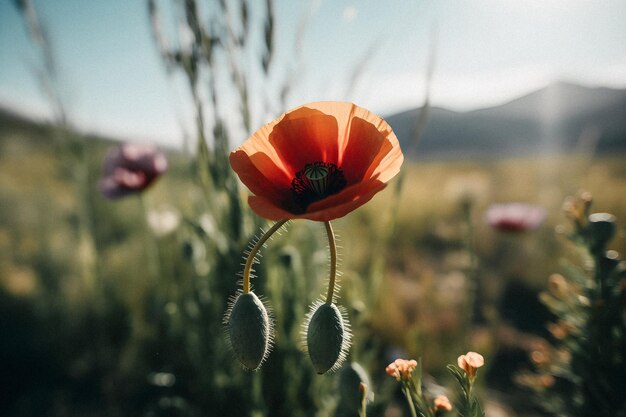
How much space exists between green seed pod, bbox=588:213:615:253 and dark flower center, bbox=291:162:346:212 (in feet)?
2.08

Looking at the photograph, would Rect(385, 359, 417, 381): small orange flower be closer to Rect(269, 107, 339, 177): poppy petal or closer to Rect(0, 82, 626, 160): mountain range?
Rect(269, 107, 339, 177): poppy petal

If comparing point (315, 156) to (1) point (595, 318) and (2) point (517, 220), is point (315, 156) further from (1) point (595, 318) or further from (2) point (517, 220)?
(2) point (517, 220)

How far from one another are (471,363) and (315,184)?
0.43 metres

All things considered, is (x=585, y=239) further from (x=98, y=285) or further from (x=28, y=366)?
(x=28, y=366)

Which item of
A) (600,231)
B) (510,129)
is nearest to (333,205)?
(600,231)

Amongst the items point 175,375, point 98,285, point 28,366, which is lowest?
point 28,366

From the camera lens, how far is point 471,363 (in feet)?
2.35

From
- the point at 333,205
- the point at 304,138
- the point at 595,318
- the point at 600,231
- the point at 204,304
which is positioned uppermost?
the point at 304,138

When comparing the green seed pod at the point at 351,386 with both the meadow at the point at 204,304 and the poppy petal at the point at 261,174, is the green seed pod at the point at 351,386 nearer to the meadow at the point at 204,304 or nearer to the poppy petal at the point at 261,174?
the meadow at the point at 204,304

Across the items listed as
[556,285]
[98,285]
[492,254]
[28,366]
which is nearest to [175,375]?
[98,285]

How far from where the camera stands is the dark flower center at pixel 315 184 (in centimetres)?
87

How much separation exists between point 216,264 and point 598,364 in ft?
3.86

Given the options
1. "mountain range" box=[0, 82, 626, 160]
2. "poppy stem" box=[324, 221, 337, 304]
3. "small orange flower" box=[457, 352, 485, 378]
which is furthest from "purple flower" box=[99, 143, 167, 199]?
"mountain range" box=[0, 82, 626, 160]

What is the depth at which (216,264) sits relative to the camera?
1.46 meters
